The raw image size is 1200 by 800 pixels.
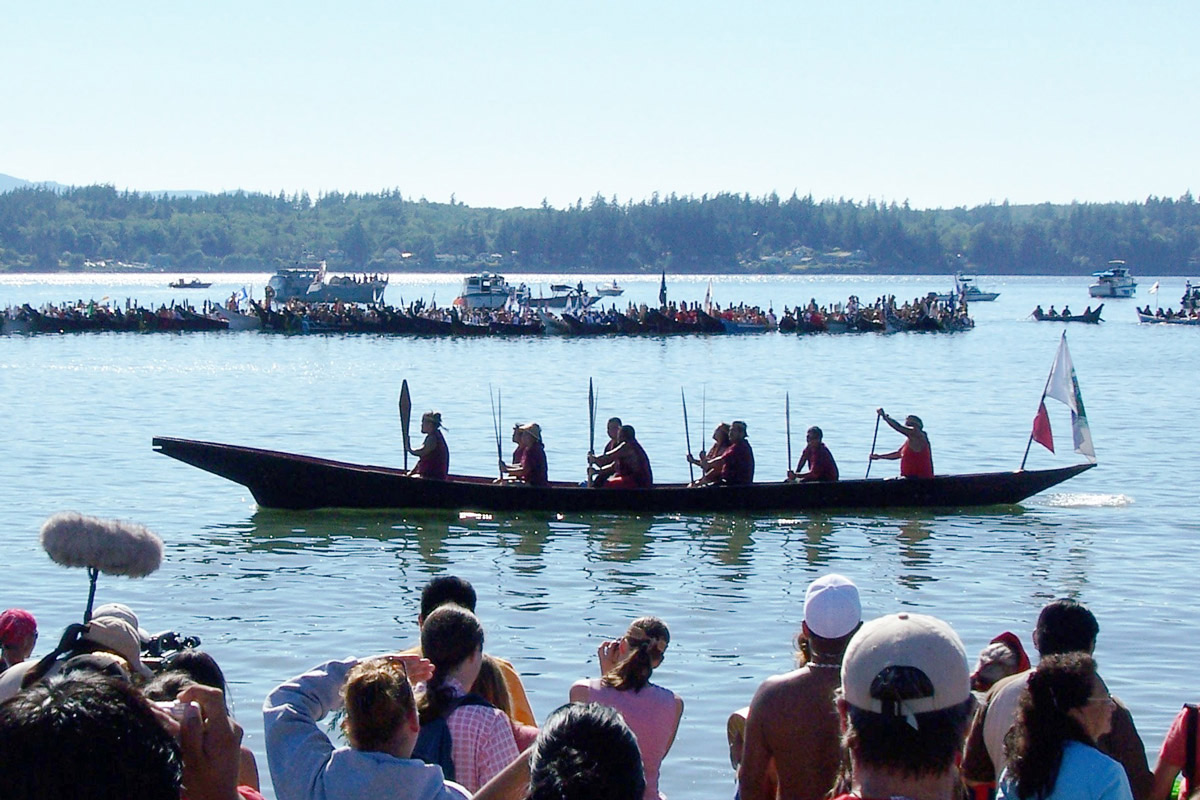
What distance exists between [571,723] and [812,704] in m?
1.87

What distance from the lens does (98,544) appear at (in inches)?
210

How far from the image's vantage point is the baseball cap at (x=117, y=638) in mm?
4730

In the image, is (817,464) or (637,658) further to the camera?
(817,464)

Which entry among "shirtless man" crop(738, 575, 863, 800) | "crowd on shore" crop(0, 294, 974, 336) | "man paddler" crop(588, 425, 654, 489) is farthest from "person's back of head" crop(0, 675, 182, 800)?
"crowd on shore" crop(0, 294, 974, 336)

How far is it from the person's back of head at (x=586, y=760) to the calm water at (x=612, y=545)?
6260 mm

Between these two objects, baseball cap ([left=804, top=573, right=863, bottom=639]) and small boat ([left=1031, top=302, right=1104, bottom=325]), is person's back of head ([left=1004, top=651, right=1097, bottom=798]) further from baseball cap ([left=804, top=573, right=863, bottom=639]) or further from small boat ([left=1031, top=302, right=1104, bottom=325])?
Result: small boat ([left=1031, top=302, right=1104, bottom=325])

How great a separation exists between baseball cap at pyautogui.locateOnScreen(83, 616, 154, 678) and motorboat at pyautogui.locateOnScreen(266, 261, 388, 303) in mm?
89796

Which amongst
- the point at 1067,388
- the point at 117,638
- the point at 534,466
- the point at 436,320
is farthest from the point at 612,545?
the point at 436,320

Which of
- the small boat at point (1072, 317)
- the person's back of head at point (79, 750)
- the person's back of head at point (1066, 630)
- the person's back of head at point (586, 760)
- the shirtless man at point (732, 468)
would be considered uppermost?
the person's back of head at point (79, 750)

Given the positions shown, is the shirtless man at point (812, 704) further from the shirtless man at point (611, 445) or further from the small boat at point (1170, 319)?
the small boat at point (1170, 319)

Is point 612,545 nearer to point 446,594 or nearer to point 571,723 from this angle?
point 446,594

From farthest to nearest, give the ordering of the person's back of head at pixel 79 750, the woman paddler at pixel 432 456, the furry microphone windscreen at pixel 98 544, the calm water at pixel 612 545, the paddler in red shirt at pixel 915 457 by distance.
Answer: the paddler in red shirt at pixel 915 457 < the woman paddler at pixel 432 456 < the calm water at pixel 612 545 < the furry microphone windscreen at pixel 98 544 < the person's back of head at pixel 79 750

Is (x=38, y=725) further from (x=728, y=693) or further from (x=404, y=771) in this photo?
(x=728, y=693)

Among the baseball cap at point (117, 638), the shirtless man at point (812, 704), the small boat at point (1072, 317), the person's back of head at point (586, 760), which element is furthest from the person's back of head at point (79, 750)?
the small boat at point (1072, 317)
